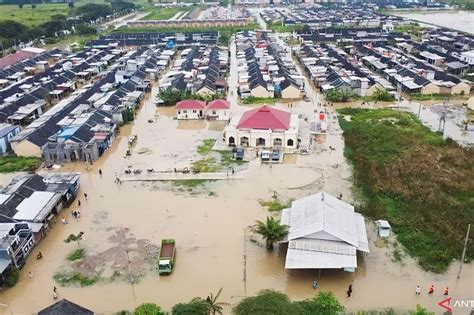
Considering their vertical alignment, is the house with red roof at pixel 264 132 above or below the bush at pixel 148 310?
above

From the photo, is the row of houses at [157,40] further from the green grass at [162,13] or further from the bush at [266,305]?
the bush at [266,305]

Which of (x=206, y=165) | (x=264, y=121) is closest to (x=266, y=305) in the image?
(x=206, y=165)

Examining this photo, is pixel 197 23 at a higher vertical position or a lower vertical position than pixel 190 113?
higher

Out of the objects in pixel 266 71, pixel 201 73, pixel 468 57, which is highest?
pixel 468 57

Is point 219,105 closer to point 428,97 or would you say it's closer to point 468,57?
point 428,97

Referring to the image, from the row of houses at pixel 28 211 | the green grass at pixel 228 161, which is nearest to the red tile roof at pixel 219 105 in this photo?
the green grass at pixel 228 161

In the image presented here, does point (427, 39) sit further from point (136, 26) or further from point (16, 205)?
point (16, 205)

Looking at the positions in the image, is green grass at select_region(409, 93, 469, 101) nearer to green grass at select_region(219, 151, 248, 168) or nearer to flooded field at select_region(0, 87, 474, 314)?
flooded field at select_region(0, 87, 474, 314)
